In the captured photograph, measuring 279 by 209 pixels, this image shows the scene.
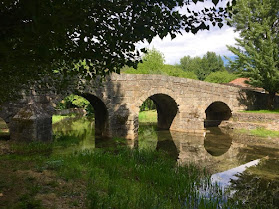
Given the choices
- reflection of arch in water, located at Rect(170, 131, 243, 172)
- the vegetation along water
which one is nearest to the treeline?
reflection of arch in water, located at Rect(170, 131, 243, 172)

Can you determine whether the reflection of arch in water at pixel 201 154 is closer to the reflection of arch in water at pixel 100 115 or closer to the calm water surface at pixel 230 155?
the calm water surface at pixel 230 155

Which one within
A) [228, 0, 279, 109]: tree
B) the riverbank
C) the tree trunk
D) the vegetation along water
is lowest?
the vegetation along water

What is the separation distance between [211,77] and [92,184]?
39.5 meters

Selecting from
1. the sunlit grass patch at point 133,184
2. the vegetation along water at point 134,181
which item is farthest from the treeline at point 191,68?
the sunlit grass patch at point 133,184

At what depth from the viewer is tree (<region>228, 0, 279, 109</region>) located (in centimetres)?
1772

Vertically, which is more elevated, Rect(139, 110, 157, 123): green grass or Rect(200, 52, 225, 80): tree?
Rect(200, 52, 225, 80): tree

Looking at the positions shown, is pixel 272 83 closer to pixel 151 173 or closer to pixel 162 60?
pixel 151 173

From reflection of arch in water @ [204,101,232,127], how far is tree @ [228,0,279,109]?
3073mm

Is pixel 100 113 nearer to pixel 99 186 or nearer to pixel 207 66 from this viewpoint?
→ pixel 99 186

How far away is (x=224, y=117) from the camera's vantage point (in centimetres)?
2048

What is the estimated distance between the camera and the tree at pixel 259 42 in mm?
17719

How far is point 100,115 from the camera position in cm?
1596

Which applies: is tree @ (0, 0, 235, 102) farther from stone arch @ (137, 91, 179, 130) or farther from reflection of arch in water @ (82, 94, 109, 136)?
stone arch @ (137, 91, 179, 130)

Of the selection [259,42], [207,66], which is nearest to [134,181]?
[259,42]
